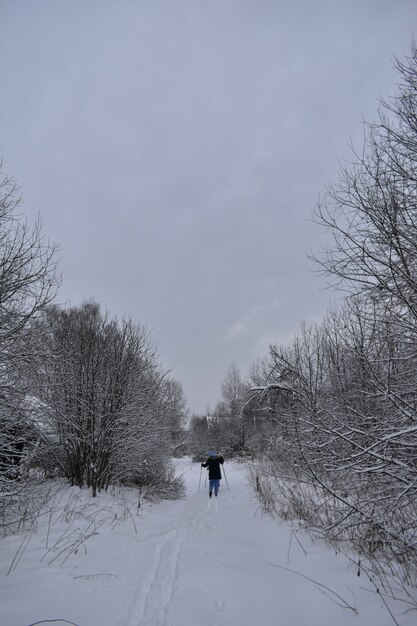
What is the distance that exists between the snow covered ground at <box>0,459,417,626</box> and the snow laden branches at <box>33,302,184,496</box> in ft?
10.1

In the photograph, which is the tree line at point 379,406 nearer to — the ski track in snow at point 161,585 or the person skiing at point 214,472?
the ski track in snow at point 161,585

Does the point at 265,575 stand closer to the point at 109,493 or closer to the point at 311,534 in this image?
the point at 311,534

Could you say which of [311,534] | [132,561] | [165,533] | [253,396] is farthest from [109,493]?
[253,396]

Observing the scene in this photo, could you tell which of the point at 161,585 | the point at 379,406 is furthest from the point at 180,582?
the point at 379,406

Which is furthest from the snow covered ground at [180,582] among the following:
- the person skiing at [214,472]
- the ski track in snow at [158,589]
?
the person skiing at [214,472]

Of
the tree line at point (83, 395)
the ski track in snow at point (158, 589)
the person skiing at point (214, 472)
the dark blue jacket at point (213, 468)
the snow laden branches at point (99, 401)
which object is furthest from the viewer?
the dark blue jacket at point (213, 468)

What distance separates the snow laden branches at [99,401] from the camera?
29.9ft

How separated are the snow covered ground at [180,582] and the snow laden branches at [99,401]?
3069 mm

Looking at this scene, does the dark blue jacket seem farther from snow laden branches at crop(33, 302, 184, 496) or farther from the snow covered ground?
the snow covered ground

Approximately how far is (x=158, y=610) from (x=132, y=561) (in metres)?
1.67

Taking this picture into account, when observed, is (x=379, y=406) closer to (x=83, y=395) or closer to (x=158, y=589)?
(x=158, y=589)

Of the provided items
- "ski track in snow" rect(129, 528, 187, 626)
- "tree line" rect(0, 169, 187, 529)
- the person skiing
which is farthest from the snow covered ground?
→ the person skiing

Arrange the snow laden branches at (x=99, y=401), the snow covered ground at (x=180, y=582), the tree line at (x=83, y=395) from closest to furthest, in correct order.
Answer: the snow covered ground at (x=180, y=582)
the tree line at (x=83, y=395)
the snow laden branches at (x=99, y=401)

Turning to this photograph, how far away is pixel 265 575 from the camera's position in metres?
3.81
